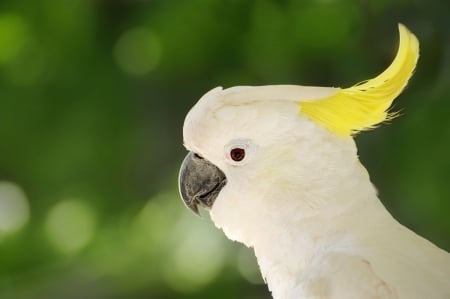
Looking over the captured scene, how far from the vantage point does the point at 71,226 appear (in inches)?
77.3

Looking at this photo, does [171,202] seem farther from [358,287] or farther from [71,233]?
[358,287]

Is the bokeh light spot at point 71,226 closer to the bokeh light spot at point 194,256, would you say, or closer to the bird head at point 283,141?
the bokeh light spot at point 194,256

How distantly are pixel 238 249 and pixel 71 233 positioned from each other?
431 millimetres

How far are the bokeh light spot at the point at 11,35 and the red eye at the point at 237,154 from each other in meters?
1.11

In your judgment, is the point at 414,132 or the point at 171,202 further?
the point at 171,202

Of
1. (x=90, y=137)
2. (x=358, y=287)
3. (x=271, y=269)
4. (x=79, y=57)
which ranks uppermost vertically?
(x=79, y=57)

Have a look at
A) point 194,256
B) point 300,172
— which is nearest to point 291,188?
point 300,172

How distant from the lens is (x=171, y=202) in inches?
73.6

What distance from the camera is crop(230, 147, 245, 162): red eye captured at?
105 centimetres

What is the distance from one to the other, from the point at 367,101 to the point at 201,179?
25 centimetres

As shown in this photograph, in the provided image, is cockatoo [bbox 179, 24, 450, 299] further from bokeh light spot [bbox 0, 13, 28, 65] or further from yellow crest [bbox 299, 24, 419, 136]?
bokeh light spot [bbox 0, 13, 28, 65]

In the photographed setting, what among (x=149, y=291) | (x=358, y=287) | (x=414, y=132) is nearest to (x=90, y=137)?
(x=149, y=291)

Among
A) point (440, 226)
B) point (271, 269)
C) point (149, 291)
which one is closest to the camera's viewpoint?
point (271, 269)

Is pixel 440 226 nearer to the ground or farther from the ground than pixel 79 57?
nearer to the ground
